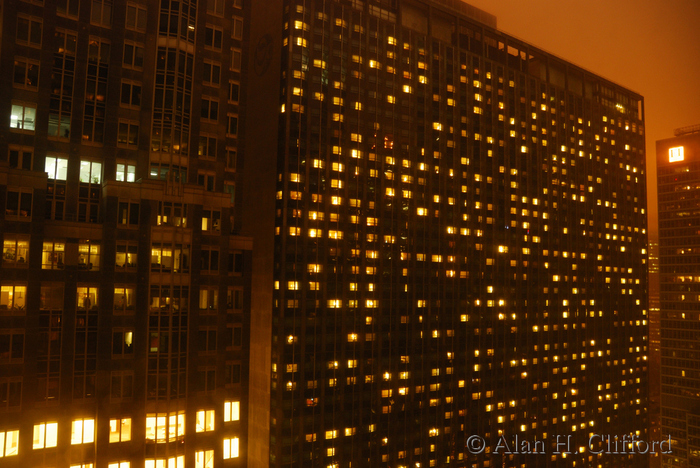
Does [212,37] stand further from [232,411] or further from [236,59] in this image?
[232,411]

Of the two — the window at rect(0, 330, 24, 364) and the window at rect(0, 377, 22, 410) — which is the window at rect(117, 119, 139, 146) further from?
the window at rect(0, 377, 22, 410)

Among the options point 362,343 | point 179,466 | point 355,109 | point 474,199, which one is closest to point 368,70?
point 355,109

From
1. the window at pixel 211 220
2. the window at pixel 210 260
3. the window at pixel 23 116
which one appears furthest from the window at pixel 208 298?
the window at pixel 23 116

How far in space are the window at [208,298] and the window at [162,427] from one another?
1152 cm

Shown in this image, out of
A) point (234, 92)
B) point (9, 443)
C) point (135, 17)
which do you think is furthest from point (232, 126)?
point (9, 443)

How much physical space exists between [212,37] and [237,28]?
4.29m

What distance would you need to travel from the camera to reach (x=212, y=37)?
6016 centimetres

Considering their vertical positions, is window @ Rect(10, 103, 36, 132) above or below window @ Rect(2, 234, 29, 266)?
above

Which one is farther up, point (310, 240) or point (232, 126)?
point (232, 126)

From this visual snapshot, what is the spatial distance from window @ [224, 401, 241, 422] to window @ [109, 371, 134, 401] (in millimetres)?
11025

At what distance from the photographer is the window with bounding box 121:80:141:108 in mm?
54344

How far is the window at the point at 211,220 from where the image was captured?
187ft

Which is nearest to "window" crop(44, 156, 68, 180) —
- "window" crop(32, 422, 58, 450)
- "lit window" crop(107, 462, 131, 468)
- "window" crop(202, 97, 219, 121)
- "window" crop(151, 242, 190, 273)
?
"window" crop(151, 242, 190, 273)

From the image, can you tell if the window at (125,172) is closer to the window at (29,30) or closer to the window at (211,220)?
the window at (211,220)
